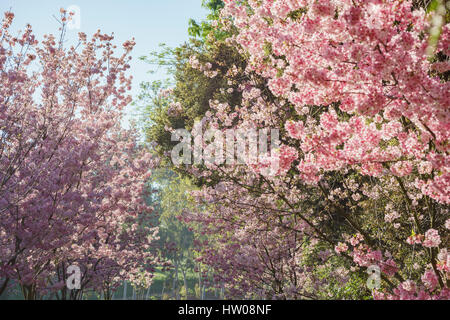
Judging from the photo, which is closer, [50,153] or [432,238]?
[432,238]

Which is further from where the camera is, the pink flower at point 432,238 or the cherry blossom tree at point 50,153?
the cherry blossom tree at point 50,153

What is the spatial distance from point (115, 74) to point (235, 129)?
111 inches

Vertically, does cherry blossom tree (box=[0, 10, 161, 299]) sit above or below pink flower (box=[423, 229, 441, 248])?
above

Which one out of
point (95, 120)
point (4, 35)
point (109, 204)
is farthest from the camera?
point (109, 204)

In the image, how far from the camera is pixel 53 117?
583cm

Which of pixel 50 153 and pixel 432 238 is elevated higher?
pixel 50 153

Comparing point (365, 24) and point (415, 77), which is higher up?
point (365, 24)

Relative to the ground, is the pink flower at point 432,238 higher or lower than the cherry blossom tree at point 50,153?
lower

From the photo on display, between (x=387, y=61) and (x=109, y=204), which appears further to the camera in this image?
(x=109, y=204)

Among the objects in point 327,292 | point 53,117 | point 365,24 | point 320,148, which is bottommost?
point 327,292

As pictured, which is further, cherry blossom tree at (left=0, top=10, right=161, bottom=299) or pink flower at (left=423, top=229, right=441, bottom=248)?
cherry blossom tree at (left=0, top=10, right=161, bottom=299)
